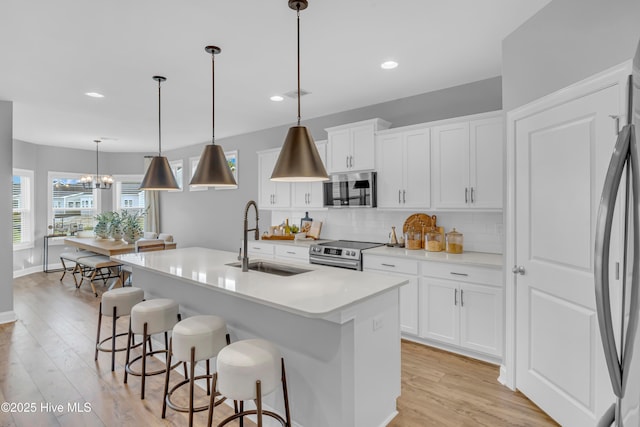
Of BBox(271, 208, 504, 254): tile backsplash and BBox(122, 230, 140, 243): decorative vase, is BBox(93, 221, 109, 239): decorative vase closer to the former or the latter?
BBox(122, 230, 140, 243): decorative vase

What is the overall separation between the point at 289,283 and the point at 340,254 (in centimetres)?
177

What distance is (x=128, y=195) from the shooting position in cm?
842

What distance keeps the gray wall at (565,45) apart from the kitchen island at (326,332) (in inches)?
65.7

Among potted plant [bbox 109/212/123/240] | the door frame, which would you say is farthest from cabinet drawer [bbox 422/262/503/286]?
potted plant [bbox 109/212/123/240]

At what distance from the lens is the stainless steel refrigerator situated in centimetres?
59

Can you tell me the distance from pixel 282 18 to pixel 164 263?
2.13 metres

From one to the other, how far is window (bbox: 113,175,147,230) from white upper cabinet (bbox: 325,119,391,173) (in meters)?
5.80

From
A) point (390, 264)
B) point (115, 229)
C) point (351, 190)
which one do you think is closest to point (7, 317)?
point (115, 229)

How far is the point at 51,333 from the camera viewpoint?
3.78 meters

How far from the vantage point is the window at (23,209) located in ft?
21.8

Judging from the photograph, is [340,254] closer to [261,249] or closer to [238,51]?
[261,249]

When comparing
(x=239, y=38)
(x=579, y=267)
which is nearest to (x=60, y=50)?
(x=239, y=38)

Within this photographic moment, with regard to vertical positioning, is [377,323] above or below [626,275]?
below

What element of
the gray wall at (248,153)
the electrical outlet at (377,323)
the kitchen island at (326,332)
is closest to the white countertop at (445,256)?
the gray wall at (248,153)
